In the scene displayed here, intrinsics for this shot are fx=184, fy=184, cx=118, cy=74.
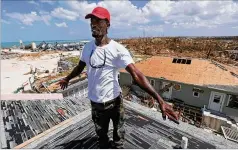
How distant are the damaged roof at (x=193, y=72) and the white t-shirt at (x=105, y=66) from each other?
15137 millimetres

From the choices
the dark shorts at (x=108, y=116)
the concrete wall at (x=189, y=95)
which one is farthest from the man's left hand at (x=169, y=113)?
the concrete wall at (x=189, y=95)

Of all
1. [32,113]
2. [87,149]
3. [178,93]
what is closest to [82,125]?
[87,149]

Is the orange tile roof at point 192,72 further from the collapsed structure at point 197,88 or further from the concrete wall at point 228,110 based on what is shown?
the concrete wall at point 228,110

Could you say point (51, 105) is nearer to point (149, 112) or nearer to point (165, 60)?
point (149, 112)

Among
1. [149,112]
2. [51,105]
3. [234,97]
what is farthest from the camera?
[234,97]

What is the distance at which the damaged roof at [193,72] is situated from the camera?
642 inches

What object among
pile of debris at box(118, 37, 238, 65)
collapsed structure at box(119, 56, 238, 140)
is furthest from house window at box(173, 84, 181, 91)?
pile of debris at box(118, 37, 238, 65)

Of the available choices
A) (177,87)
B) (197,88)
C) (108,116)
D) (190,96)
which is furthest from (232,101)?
(108,116)

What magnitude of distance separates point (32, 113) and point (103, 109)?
5842mm

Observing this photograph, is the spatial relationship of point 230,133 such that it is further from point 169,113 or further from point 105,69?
point 105,69

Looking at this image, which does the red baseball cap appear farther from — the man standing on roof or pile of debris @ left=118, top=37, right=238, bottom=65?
pile of debris @ left=118, top=37, right=238, bottom=65

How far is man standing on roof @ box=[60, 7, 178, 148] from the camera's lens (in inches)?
95.8

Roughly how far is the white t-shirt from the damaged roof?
1514 cm

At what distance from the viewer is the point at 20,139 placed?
5660 millimetres
